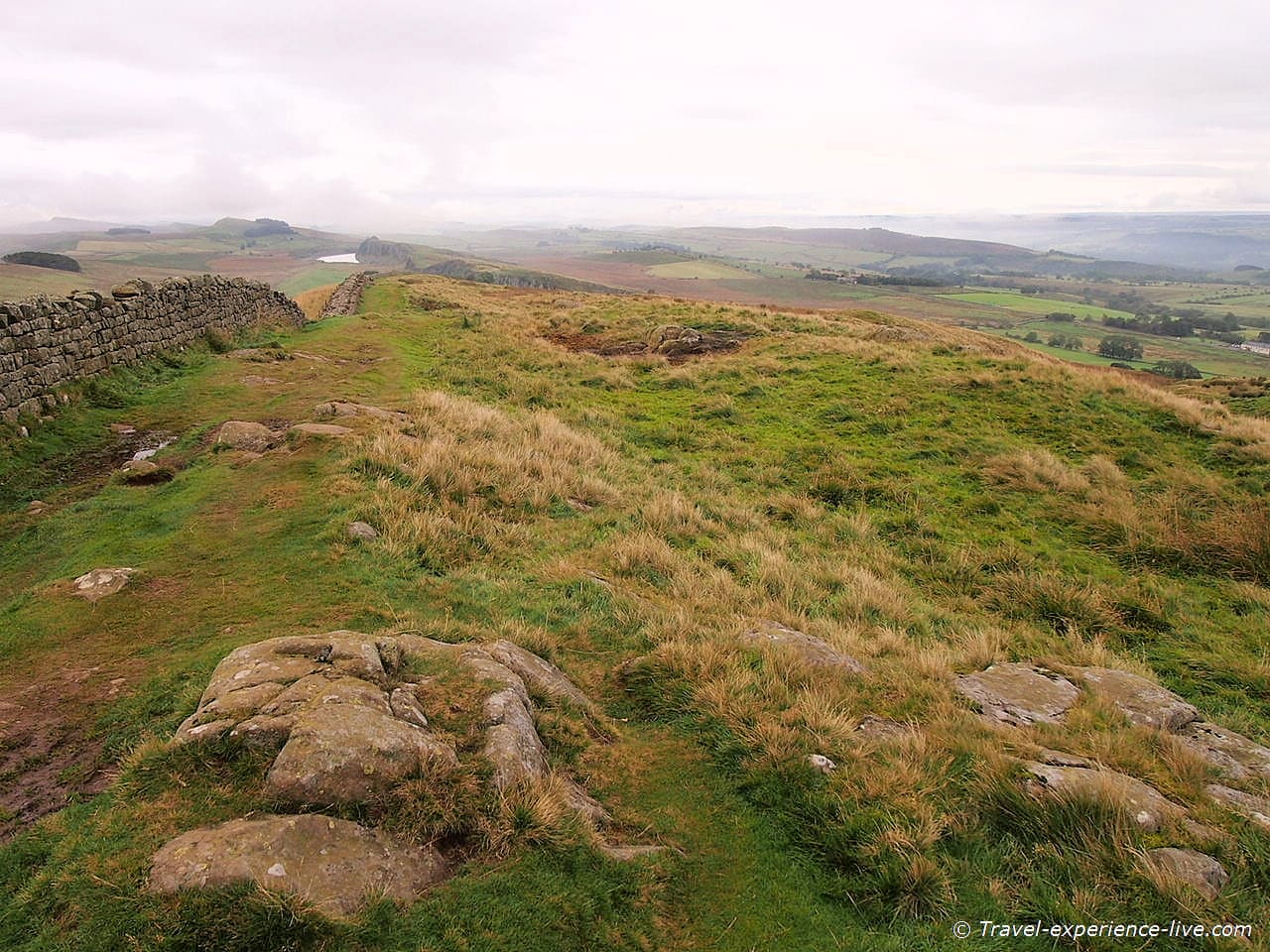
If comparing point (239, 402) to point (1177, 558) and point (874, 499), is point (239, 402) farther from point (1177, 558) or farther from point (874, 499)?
point (1177, 558)

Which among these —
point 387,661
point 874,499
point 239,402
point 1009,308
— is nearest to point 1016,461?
point 874,499

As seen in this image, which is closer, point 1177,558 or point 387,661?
point 387,661

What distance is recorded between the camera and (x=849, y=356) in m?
22.7

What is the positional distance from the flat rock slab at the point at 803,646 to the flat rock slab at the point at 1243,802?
280 cm

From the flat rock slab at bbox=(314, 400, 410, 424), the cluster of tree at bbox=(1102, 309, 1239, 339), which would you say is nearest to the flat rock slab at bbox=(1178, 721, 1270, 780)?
the flat rock slab at bbox=(314, 400, 410, 424)

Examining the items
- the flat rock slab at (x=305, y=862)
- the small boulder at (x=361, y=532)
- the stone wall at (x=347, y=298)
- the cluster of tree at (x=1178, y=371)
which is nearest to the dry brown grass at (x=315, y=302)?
the stone wall at (x=347, y=298)

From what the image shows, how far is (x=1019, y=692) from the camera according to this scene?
635 cm

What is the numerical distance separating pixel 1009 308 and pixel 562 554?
106 metres

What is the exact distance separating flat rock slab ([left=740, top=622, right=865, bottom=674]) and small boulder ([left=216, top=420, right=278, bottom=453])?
30.3ft

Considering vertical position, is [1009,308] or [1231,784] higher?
[1009,308]

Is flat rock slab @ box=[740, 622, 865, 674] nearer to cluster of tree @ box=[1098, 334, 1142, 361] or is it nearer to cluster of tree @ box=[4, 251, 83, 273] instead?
cluster of tree @ box=[1098, 334, 1142, 361]

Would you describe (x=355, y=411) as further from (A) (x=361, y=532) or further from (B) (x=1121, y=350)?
(B) (x=1121, y=350)

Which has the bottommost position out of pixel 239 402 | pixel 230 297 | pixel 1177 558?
pixel 1177 558

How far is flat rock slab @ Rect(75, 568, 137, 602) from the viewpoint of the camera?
667 centimetres
